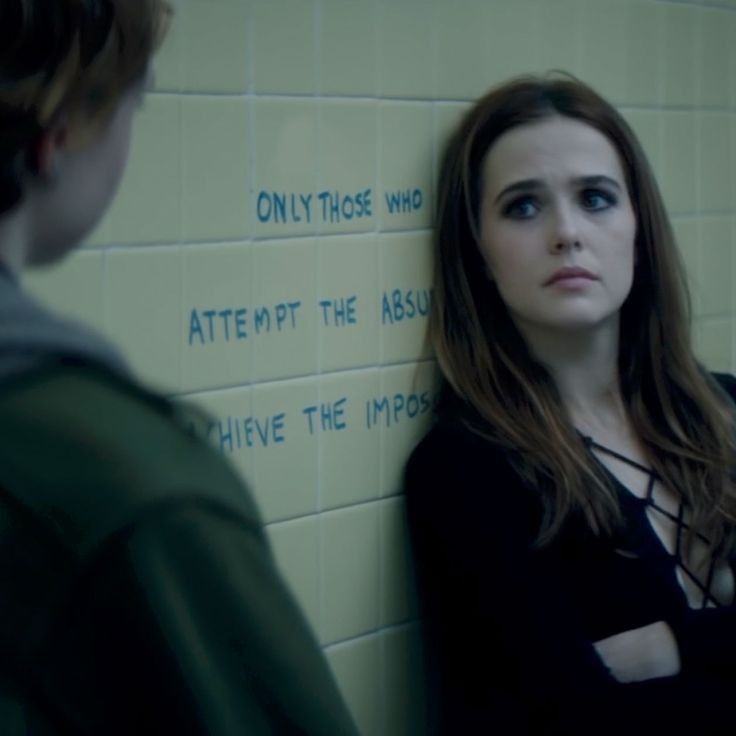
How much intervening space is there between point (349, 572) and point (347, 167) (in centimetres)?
51

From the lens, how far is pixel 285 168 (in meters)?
1.81

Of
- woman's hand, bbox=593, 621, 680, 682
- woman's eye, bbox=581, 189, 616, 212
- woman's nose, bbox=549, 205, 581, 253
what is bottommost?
woman's hand, bbox=593, 621, 680, 682

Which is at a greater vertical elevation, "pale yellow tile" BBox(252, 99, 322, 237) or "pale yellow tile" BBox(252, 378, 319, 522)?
"pale yellow tile" BBox(252, 99, 322, 237)

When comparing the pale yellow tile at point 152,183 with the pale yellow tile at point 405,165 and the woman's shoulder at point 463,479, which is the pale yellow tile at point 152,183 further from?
the woman's shoulder at point 463,479

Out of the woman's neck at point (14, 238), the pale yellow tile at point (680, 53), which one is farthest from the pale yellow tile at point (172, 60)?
the pale yellow tile at point (680, 53)

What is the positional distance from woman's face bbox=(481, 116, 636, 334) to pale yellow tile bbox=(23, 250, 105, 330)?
66cm

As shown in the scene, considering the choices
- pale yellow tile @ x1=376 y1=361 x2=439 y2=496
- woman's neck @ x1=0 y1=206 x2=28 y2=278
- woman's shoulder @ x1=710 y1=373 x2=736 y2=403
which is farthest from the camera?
woman's shoulder @ x1=710 y1=373 x2=736 y2=403

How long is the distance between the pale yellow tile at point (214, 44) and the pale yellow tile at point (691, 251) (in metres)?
0.99

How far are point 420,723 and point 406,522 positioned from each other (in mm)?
291

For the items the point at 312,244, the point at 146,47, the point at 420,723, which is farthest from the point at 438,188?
the point at 146,47

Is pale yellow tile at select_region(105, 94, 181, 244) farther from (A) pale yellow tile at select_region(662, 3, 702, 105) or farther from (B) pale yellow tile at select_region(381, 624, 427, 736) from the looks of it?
(A) pale yellow tile at select_region(662, 3, 702, 105)

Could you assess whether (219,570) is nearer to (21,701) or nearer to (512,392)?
(21,701)

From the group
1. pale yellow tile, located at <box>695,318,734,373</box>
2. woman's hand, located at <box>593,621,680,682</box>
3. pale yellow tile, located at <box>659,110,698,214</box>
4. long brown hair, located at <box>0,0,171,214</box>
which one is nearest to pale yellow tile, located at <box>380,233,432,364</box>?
woman's hand, located at <box>593,621,680,682</box>

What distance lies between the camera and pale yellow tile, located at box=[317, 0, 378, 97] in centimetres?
187
